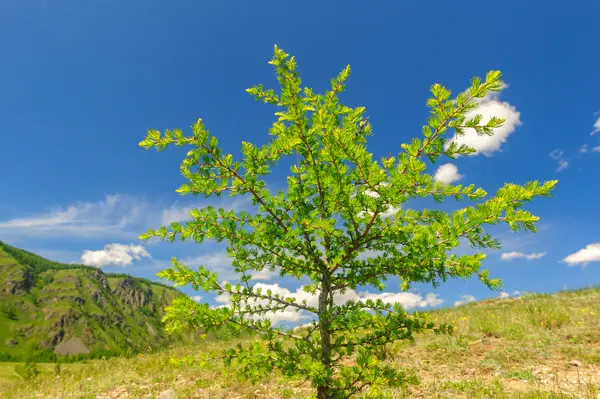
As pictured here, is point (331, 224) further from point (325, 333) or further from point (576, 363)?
point (576, 363)

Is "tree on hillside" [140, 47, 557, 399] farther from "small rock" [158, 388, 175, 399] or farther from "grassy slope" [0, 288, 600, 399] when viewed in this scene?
"small rock" [158, 388, 175, 399]

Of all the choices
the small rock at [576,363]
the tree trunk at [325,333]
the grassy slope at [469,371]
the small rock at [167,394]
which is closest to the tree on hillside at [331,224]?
the tree trunk at [325,333]

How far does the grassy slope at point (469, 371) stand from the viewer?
7102mm

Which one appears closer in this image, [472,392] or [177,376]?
[472,392]

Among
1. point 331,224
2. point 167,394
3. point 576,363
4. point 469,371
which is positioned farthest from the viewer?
point 469,371

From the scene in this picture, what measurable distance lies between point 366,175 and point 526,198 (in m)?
1.51

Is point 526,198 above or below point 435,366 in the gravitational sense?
above

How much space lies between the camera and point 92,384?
9578 millimetres

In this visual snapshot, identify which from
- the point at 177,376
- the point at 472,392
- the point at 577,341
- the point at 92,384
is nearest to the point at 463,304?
the point at 577,341

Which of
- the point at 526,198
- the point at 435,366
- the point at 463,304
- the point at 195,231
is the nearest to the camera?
the point at 526,198

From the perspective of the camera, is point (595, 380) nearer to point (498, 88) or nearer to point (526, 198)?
point (526, 198)

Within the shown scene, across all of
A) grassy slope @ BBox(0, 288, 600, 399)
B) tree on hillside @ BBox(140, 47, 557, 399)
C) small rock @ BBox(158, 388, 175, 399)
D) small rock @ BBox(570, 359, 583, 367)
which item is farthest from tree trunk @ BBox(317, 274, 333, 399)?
small rock @ BBox(570, 359, 583, 367)

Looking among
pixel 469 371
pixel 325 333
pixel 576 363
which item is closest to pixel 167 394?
pixel 325 333

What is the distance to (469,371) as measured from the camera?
8.41m
